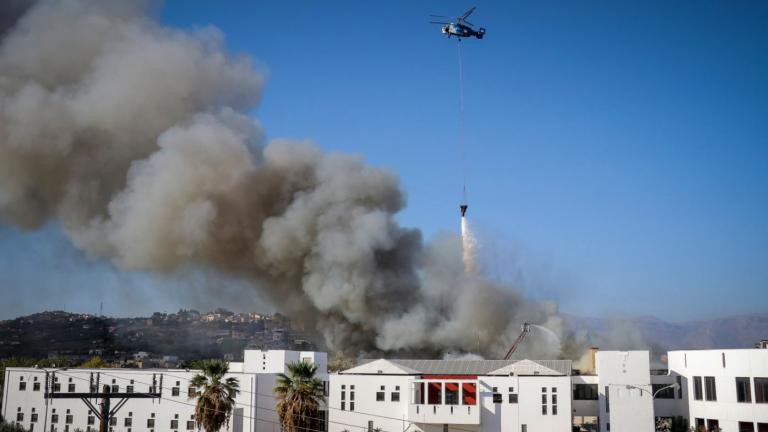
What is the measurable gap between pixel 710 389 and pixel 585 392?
6.73 m

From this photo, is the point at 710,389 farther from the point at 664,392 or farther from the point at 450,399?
the point at 450,399

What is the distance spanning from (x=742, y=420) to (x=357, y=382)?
19791 millimetres

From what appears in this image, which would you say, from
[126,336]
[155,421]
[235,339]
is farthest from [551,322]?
[126,336]

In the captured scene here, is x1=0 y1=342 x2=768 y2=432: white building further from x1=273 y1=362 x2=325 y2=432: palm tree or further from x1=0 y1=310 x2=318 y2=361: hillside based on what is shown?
x1=0 y1=310 x2=318 y2=361: hillside

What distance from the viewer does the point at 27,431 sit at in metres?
47.1

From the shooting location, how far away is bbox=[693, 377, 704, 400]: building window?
4056cm

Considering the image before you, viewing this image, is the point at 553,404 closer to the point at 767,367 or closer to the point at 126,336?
the point at 767,367

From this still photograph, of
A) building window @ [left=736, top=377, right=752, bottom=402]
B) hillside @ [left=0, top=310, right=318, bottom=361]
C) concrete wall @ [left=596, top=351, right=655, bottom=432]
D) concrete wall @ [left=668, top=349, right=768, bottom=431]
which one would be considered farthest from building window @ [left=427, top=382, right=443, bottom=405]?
hillside @ [left=0, top=310, right=318, bottom=361]

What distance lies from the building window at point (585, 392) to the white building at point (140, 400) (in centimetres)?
1503

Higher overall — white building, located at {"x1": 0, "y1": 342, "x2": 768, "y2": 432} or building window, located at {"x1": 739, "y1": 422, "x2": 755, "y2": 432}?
white building, located at {"x1": 0, "y1": 342, "x2": 768, "y2": 432}

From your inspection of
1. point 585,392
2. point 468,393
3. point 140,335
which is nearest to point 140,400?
point 468,393

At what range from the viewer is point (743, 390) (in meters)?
37.6

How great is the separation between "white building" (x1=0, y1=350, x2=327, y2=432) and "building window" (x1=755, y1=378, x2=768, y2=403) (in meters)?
23.4

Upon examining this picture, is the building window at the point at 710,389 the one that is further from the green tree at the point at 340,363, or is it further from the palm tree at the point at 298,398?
the green tree at the point at 340,363
